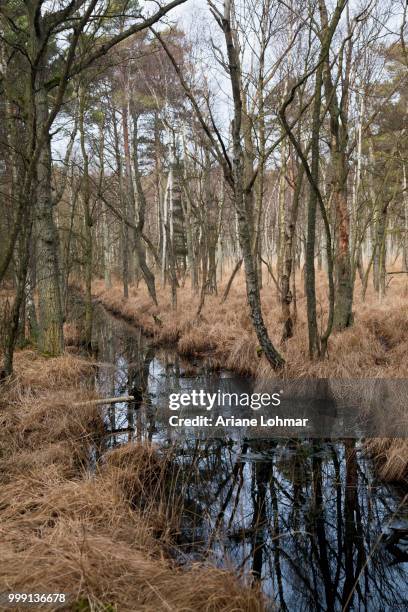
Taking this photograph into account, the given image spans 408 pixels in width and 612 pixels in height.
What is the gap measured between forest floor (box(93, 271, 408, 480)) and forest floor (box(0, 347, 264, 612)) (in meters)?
2.26

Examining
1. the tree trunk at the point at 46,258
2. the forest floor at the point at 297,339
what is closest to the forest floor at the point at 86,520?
the tree trunk at the point at 46,258

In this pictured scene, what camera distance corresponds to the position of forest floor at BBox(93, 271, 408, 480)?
6.31 metres

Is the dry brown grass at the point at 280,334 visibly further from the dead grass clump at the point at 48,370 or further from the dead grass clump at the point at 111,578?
the dead grass clump at the point at 111,578

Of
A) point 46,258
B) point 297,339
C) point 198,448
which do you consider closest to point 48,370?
point 46,258

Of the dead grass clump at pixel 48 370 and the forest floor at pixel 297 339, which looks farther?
the forest floor at pixel 297 339

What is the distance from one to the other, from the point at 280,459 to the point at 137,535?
218cm

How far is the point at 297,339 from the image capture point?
7984 mm

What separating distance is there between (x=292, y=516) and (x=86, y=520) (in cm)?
162

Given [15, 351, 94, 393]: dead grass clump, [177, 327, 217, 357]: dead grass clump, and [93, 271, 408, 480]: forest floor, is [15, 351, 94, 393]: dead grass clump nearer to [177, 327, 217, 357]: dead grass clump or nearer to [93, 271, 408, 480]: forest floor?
[93, 271, 408, 480]: forest floor

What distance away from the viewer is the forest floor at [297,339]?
631cm

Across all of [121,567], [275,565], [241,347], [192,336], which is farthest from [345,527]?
[192,336]

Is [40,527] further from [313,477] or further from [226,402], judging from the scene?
[226,402]

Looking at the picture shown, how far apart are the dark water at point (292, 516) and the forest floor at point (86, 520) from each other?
229mm

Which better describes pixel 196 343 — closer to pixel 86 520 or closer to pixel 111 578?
pixel 86 520
